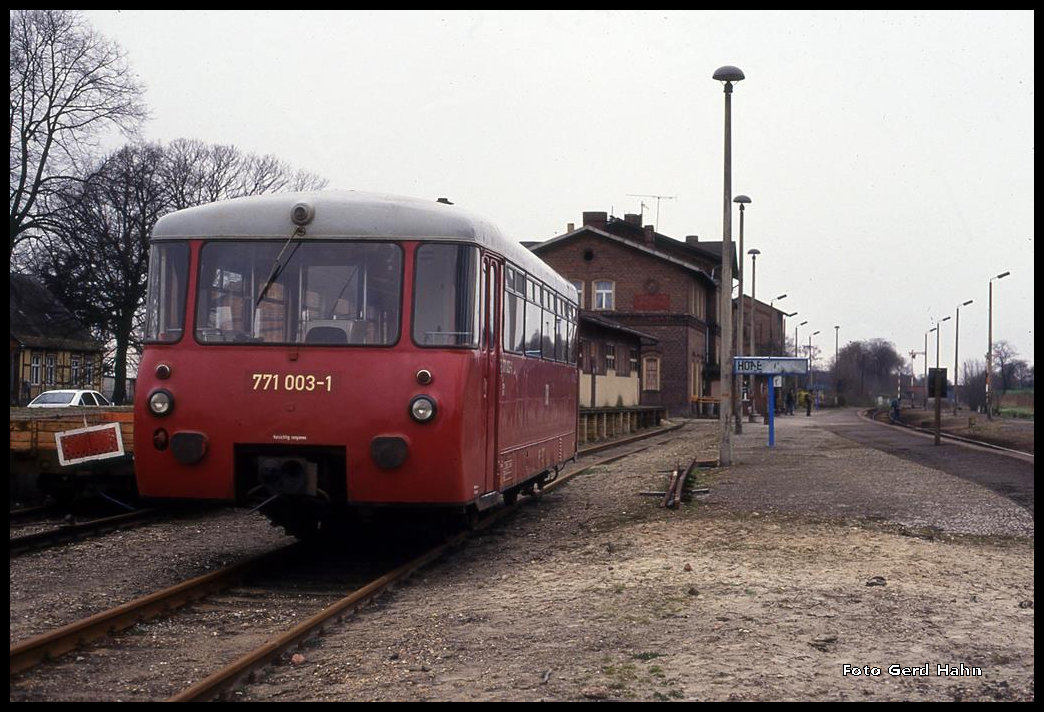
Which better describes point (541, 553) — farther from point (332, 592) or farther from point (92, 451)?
point (92, 451)

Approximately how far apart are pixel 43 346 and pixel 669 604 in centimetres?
5392

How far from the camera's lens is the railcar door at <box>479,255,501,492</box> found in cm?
952

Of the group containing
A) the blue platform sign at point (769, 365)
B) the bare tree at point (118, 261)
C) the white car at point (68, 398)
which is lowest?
the white car at point (68, 398)

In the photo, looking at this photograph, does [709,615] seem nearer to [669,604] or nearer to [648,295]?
[669,604]

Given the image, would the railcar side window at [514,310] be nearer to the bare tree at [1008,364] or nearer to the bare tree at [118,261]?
the bare tree at [118,261]

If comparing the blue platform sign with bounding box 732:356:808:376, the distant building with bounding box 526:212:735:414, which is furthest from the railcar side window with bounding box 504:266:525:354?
the distant building with bounding box 526:212:735:414

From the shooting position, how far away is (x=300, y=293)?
909cm

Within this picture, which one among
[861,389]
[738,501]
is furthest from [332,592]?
[861,389]

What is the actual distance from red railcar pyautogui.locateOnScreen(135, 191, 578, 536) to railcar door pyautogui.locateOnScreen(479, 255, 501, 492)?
7cm

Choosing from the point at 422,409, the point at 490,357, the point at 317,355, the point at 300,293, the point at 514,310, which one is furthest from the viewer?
the point at 514,310

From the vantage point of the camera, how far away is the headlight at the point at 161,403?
9031 millimetres

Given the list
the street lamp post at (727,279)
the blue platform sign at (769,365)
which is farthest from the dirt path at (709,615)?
the blue platform sign at (769,365)

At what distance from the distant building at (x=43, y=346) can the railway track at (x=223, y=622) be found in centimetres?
3033

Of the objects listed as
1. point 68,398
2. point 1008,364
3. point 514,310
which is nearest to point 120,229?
point 68,398
